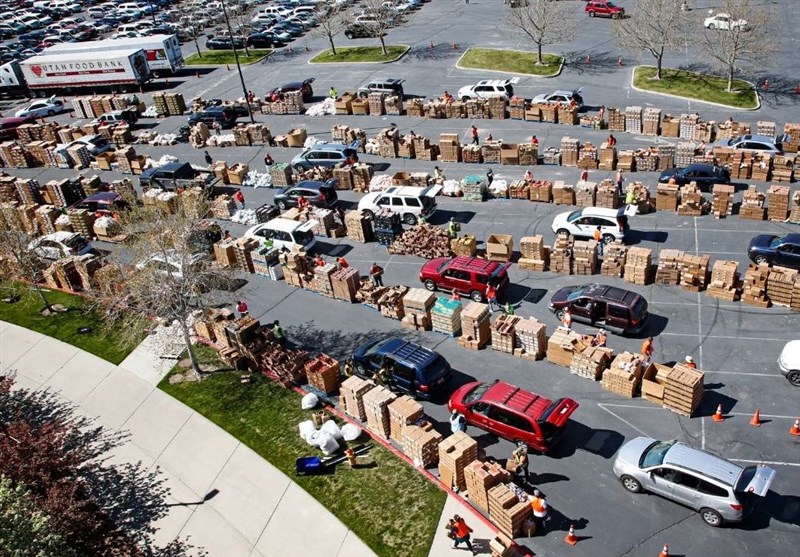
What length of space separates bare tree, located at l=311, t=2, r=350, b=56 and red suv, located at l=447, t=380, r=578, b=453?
50.6 metres

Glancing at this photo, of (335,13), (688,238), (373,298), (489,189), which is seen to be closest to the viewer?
(373,298)

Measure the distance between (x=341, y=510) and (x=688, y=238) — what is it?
819 inches

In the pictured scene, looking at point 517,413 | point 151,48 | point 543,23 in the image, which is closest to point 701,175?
point 517,413

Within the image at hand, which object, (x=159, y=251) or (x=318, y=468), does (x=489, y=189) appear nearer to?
(x=159, y=251)

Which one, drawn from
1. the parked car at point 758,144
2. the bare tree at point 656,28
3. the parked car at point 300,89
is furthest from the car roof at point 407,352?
the parked car at point 300,89

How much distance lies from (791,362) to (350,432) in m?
14.8

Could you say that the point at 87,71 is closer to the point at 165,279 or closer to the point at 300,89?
the point at 300,89

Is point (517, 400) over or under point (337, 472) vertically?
over

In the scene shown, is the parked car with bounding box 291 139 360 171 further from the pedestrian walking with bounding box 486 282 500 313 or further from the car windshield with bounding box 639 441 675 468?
the car windshield with bounding box 639 441 675 468

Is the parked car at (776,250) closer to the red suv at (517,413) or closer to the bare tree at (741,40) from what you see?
the red suv at (517,413)

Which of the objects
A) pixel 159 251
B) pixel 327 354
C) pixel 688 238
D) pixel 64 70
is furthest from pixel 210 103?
pixel 688 238

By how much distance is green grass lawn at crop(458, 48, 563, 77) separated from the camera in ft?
178

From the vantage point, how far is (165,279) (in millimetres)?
25641

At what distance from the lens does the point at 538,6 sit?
53.9 metres
